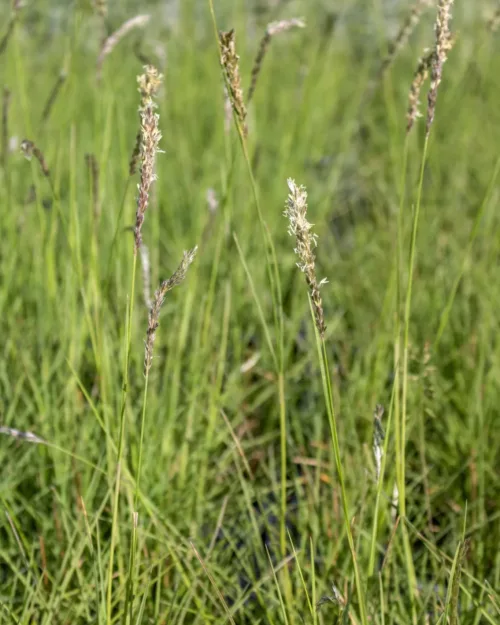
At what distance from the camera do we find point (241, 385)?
7.27 feet

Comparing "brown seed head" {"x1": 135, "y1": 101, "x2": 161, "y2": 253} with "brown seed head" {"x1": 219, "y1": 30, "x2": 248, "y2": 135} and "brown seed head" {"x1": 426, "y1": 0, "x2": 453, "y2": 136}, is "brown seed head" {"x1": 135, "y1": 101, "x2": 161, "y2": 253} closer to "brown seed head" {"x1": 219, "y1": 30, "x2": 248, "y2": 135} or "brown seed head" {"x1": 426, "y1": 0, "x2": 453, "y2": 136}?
"brown seed head" {"x1": 219, "y1": 30, "x2": 248, "y2": 135}

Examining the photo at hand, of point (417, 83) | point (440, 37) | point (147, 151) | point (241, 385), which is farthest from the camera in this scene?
point (241, 385)

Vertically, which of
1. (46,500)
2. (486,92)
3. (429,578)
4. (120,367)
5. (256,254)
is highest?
(486,92)

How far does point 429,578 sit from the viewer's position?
166 cm

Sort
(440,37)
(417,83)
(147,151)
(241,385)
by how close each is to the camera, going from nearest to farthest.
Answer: (147,151)
(440,37)
(417,83)
(241,385)

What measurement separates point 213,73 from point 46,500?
9.66 feet

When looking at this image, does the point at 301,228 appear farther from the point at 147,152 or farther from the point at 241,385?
the point at 241,385

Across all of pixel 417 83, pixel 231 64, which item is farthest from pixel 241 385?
pixel 231 64

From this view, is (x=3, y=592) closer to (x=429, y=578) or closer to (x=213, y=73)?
(x=429, y=578)

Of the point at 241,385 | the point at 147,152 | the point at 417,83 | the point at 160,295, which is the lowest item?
the point at 241,385

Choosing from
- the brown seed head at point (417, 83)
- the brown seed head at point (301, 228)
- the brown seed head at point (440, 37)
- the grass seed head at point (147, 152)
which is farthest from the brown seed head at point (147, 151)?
the brown seed head at point (417, 83)

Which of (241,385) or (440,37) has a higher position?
(440,37)

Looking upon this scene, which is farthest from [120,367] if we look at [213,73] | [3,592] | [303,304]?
[213,73]

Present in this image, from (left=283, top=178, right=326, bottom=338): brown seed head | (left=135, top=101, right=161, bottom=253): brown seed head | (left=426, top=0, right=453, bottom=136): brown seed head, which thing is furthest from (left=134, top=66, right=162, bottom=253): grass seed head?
(left=426, top=0, right=453, bottom=136): brown seed head
